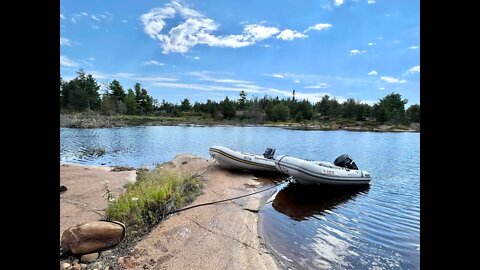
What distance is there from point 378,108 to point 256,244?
64.4 meters

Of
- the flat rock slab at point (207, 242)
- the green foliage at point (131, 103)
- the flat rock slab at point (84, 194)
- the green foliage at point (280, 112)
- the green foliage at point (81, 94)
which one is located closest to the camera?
the flat rock slab at point (207, 242)

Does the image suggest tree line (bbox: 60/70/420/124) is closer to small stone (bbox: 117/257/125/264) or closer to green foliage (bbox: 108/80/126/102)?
green foliage (bbox: 108/80/126/102)

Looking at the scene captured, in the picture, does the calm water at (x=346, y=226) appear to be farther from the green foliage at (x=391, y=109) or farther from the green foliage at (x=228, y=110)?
the green foliage at (x=228, y=110)

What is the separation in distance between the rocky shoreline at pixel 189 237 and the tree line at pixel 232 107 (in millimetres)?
51676

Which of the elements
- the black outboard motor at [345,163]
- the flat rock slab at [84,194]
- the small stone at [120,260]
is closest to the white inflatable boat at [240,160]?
the black outboard motor at [345,163]

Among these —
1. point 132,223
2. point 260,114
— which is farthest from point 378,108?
point 132,223

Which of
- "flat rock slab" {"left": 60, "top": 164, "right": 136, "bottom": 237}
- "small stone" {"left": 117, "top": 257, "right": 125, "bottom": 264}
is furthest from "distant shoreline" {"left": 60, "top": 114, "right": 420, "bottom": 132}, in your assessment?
"small stone" {"left": 117, "top": 257, "right": 125, "bottom": 264}

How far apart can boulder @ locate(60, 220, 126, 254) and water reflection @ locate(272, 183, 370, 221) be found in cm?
462

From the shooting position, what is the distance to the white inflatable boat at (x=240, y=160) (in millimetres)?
11961

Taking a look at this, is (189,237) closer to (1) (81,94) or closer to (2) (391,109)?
(1) (81,94)

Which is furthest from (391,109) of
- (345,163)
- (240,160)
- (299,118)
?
(240,160)

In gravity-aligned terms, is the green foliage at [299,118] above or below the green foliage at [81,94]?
below

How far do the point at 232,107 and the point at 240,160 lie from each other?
55729 mm
